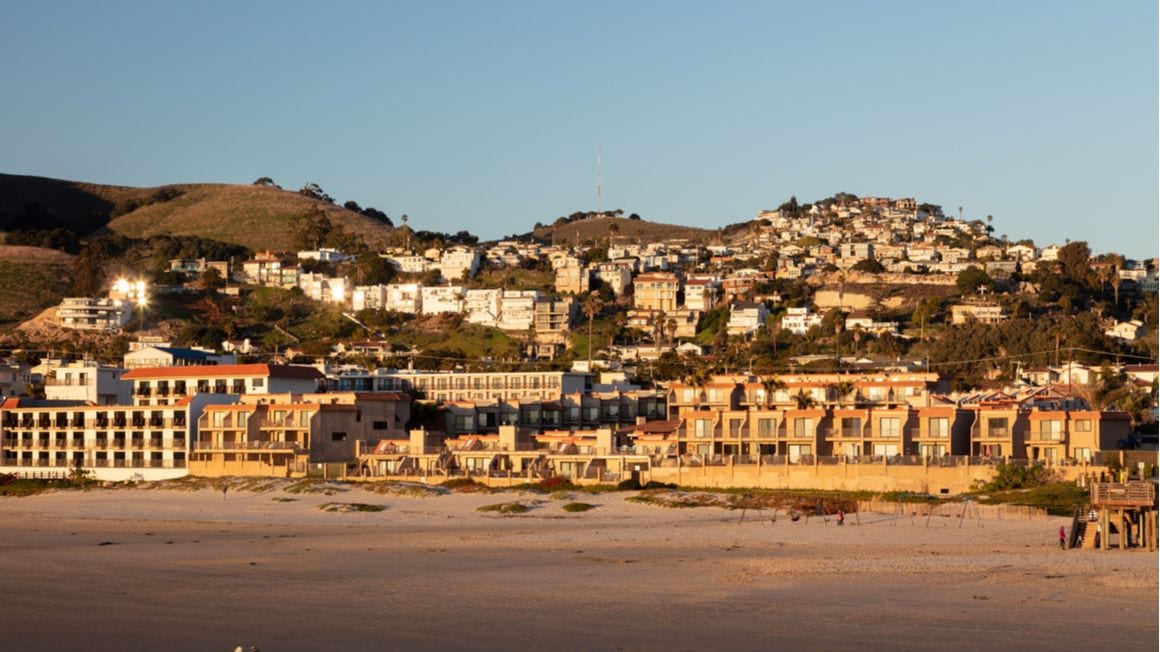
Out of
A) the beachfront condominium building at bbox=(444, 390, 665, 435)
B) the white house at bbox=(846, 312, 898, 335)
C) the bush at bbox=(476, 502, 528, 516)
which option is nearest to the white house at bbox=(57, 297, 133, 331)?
the white house at bbox=(846, 312, 898, 335)

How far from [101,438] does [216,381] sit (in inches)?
367

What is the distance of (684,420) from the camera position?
78688 mm

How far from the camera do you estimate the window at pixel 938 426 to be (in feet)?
241

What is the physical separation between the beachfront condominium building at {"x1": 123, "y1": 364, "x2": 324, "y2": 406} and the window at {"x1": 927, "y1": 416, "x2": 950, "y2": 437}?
37.0 m

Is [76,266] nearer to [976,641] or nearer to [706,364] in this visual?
[706,364]

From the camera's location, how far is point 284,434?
83.6 m

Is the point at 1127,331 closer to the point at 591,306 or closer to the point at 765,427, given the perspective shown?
the point at 591,306

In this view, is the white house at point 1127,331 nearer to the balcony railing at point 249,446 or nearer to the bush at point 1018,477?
the bush at point 1018,477

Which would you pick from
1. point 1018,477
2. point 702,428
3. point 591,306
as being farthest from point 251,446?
point 591,306

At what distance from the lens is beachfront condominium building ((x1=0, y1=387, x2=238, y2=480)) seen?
84562mm

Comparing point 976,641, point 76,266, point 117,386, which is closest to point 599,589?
point 976,641

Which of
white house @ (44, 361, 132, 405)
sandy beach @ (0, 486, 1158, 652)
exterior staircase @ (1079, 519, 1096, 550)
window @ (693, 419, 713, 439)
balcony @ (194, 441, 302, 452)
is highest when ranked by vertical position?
white house @ (44, 361, 132, 405)

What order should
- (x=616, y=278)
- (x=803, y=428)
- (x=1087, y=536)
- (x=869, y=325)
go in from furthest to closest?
(x=616, y=278) < (x=869, y=325) < (x=803, y=428) < (x=1087, y=536)

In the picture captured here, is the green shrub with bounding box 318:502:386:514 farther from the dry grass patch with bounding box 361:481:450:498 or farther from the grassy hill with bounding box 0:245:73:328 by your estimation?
the grassy hill with bounding box 0:245:73:328
